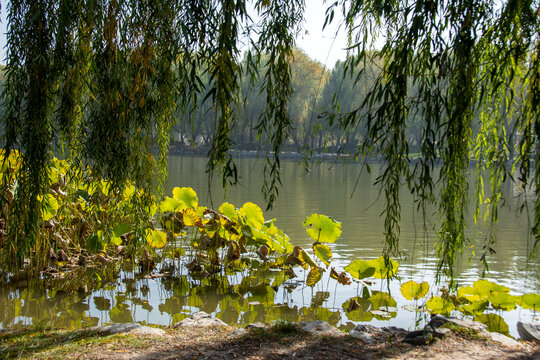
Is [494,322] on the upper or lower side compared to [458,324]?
lower

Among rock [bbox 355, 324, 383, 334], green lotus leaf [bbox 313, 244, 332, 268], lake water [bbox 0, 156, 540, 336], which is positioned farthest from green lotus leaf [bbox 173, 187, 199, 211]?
rock [bbox 355, 324, 383, 334]

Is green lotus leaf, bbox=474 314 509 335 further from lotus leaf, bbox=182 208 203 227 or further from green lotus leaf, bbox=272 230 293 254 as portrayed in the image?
lotus leaf, bbox=182 208 203 227

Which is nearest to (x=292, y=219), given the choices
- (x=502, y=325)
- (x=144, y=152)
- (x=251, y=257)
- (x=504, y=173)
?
(x=251, y=257)

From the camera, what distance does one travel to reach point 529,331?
3.48m

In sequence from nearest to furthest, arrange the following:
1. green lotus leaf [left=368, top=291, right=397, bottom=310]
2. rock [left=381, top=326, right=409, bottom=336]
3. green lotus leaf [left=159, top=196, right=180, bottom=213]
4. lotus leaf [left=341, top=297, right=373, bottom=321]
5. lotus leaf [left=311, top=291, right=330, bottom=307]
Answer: rock [left=381, top=326, right=409, bottom=336] → lotus leaf [left=341, top=297, right=373, bottom=321] → green lotus leaf [left=368, top=291, right=397, bottom=310] → lotus leaf [left=311, top=291, right=330, bottom=307] → green lotus leaf [left=159, top=196, right=180, bottom=213]

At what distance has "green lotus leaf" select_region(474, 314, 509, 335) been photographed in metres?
3.81

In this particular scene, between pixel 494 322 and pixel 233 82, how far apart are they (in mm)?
2730

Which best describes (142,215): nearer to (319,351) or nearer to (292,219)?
(319,351)

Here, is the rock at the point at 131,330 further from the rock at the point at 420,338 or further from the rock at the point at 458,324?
the rock at the point at 458,324

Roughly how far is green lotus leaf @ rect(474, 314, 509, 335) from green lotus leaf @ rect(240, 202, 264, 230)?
2148 mm

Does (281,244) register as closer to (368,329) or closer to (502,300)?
(368,329)

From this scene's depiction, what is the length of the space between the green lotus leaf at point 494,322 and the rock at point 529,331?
0.21 m

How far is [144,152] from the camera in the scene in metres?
3.19

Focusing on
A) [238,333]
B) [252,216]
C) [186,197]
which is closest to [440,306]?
[238,333]
